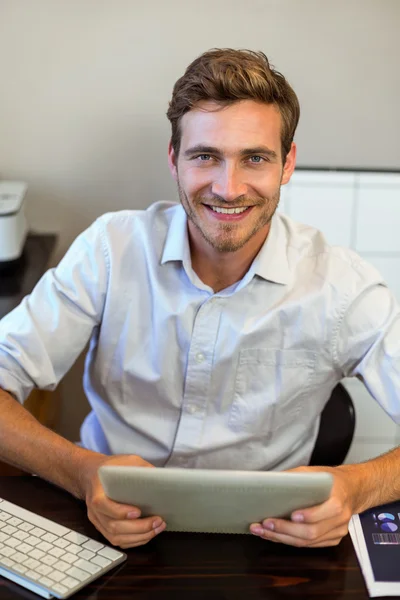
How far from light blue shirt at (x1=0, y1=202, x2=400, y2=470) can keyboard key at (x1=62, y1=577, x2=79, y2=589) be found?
0.54 meters

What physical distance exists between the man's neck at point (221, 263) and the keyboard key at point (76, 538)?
62 cm

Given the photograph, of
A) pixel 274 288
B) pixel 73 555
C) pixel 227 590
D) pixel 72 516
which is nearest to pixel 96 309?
pixel 274 288

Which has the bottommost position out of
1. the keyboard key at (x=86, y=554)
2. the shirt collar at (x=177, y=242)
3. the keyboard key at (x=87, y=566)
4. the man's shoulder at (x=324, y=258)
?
the keyboard key at (x=86, y=554)

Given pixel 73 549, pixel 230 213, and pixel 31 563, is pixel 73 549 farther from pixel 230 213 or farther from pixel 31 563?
pixel 230 213

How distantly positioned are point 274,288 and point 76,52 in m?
0.97

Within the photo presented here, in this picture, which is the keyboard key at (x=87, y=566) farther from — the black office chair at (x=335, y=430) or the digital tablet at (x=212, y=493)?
the black office chair at (x=335, y=430)

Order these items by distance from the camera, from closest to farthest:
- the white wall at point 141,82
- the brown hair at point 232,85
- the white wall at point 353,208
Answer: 1. the brown hair at point 232,85
2. the white wall at point 141,82
3. the white wall at point 353,208

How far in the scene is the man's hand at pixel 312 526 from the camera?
117 centimetres

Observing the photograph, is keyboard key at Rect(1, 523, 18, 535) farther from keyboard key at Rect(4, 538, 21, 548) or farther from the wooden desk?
the wooden desk

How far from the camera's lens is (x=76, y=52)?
2143 mm

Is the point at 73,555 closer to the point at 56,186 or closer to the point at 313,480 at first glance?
the point at 313,480

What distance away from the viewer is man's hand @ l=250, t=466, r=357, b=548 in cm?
117

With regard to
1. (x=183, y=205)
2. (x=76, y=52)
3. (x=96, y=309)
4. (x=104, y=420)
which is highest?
(x=76, y=52)

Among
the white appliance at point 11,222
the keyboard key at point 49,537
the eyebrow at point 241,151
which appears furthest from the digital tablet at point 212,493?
the white appliance at point 11,222
